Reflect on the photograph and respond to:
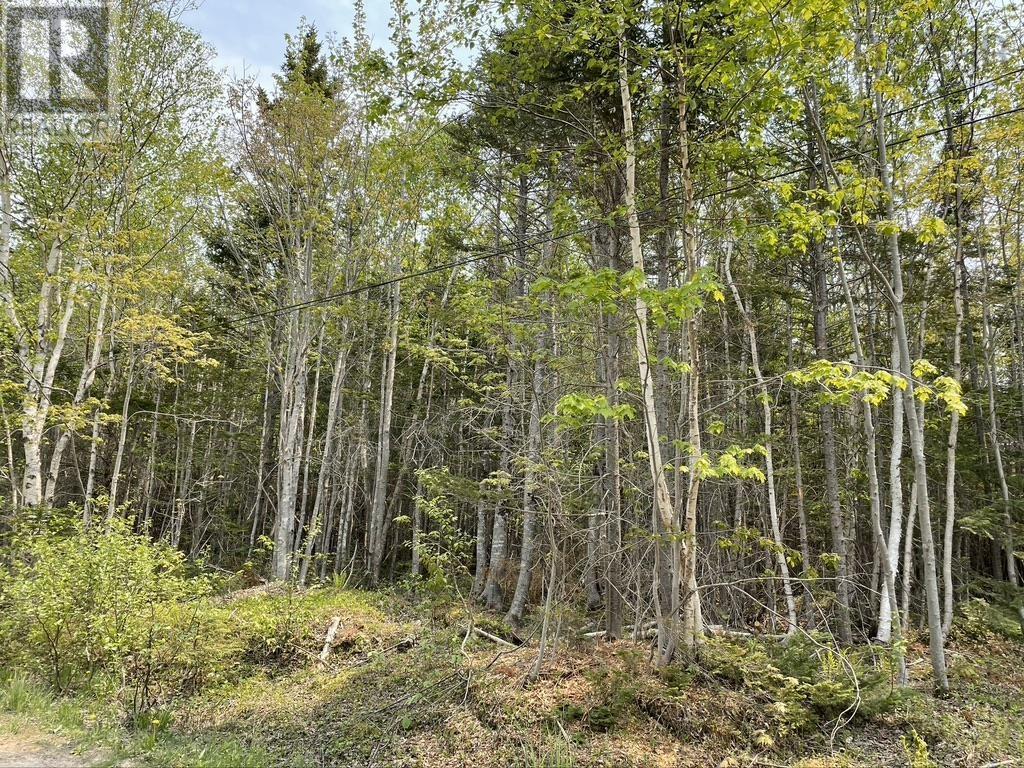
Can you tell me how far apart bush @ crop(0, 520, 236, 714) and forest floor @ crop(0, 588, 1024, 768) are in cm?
41

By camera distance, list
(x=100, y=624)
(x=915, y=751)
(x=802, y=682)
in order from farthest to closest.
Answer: (x=100, y=624)
(x=802, y=682)
(x=915, y=751)

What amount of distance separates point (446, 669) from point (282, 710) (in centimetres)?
183

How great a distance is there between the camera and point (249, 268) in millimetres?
12891

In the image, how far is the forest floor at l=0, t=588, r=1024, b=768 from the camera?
13.7 ft

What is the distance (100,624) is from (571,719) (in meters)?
4.86

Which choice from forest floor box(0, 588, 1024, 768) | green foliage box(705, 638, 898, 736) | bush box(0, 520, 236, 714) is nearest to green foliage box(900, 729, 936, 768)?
forest floor box(0, 588, 1024, 768)

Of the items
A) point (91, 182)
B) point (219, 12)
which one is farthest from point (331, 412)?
point (219, 12)

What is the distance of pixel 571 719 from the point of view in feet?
15.1

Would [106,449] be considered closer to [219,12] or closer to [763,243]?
[219,12]

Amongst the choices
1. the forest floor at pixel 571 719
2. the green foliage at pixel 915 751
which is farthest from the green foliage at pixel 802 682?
the green foliage at pixel 915 751

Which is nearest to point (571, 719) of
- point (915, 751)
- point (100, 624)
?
point (915, 751)

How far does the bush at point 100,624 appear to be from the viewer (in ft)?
18.9

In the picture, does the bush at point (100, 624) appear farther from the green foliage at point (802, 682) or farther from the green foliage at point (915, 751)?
the green foliage at point (915, 751)

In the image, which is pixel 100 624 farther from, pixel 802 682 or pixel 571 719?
pixel 802 682
